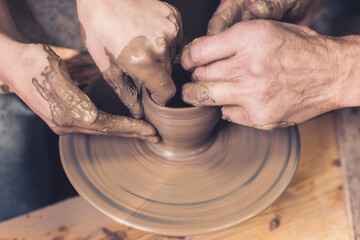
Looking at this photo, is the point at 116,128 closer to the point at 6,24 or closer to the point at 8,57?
the point at 8,57

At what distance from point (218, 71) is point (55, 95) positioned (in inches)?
18.6

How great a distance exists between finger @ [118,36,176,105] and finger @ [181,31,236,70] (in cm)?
10

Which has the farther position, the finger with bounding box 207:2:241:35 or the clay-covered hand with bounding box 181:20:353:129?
the finger with bounding box 207:2:241:35

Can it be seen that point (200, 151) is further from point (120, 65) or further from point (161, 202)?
point (120, 65)

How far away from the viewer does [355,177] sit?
4.21 ft

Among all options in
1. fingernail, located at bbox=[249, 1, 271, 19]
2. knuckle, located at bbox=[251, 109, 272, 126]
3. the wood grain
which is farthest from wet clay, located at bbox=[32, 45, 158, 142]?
the wood grain

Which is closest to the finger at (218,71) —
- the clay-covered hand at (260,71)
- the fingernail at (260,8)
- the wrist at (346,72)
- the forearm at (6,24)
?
the clay-covered hand at (260,71)

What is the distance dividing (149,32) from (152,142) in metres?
0.37

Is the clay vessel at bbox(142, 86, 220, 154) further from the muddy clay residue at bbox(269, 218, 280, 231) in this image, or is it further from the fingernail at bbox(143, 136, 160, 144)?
the muddy clay residue at bbox(269, 218, 280, 231)

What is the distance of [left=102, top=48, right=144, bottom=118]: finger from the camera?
3.43 ft

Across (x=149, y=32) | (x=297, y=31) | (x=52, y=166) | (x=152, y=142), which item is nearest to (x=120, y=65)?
(x=149, y=32)

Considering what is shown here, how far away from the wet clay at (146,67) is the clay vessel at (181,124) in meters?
0.04

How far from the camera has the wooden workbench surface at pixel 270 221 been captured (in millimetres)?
1141

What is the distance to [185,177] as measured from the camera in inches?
44.9
